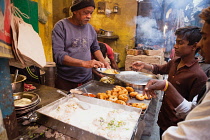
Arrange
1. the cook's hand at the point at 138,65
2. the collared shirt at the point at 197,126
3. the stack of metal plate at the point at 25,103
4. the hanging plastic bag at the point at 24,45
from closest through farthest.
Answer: the collared shirt at the point at 197,126 → the hanging plastic bag at the point at 24,45 → the stack of metal plate at the point at 25,103 → the cook's hand at the point at 138,65

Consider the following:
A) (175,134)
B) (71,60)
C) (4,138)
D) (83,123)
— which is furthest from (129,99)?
(4,138)

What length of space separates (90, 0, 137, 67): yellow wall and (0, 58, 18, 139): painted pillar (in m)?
6.37

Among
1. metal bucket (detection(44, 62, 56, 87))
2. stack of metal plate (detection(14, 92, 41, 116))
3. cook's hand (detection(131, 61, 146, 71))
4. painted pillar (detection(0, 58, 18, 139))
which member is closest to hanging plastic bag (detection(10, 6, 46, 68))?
painted pillar (detection(0, 58, 18, 139))

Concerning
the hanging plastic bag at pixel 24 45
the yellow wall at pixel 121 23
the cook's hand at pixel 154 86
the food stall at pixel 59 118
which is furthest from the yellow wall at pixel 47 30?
the cook's hand at pixel 154 86

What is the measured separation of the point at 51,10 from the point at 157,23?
481 centimetres

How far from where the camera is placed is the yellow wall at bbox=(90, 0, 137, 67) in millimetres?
6704

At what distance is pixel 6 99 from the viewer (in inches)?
45.0

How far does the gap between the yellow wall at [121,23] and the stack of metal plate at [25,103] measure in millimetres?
5943

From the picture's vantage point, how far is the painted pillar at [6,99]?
1.11 meters

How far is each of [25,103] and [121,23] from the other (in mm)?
6245

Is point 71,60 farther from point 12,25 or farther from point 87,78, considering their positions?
point 12,25

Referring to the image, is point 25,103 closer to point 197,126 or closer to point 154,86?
point 154,86

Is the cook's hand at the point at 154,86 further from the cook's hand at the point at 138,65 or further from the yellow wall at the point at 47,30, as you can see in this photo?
the yellow wall at the point at 47,30

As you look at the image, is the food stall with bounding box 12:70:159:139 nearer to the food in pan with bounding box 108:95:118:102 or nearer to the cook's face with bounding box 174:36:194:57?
the food in pan with bounding box 108:95:118:102
